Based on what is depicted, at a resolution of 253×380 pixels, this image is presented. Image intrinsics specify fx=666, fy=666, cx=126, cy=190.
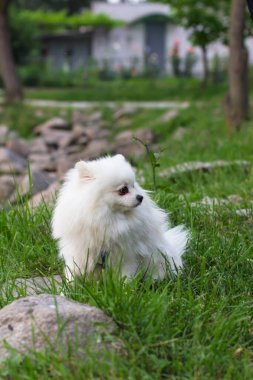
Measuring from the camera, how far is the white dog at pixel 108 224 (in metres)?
3.69

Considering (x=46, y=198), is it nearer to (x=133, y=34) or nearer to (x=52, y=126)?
(x=52, y=126)

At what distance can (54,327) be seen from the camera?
10.3 feet

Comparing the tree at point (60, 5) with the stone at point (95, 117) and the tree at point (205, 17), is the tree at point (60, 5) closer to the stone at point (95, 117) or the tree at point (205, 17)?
the stone at point (95, 117)

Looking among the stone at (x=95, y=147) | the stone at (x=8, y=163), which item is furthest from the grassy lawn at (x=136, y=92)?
the stone at (x=8, y=163)

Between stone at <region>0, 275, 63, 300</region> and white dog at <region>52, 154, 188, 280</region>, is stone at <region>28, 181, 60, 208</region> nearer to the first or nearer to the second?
A: stone at <region>0, 275, 63, 300</region>

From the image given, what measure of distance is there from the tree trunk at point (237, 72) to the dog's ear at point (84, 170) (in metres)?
8.74

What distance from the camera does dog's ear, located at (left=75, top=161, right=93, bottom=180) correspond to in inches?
146

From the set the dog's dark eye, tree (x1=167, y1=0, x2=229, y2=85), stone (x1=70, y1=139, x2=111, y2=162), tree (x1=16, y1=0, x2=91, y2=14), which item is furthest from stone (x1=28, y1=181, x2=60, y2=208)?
tree (x1=16, y1=0, x2=91, y2=14)

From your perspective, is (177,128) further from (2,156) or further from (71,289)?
(71,289)

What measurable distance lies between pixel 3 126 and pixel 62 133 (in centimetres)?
183

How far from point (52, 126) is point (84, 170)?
569 inches

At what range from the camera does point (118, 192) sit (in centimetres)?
370

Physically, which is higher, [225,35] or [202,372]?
[225,35]

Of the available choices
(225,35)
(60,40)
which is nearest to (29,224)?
(225,35)
